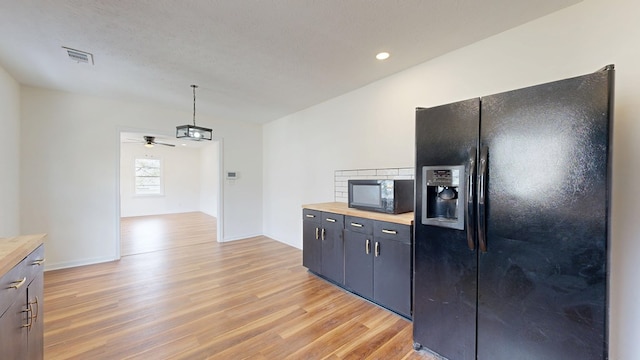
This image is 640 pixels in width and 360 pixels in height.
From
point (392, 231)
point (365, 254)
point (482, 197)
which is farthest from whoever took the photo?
point (365, 254)

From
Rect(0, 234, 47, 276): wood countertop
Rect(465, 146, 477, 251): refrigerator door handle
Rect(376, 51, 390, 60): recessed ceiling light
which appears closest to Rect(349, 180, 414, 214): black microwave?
Rect(465, 146, 477, 251): refrigerator door handle

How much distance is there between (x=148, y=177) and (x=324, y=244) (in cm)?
832

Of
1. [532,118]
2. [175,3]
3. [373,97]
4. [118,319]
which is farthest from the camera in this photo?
[373,97]

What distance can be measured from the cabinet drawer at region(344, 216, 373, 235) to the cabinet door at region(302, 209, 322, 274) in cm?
49

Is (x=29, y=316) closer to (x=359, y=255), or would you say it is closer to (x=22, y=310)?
(x=22, y=310)

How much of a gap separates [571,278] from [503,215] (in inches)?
16.2

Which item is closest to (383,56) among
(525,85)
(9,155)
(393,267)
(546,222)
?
(525,85)

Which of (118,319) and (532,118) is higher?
(532,118)

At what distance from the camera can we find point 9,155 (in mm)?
3010

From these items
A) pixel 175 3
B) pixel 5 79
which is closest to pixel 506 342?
pixel 175 3

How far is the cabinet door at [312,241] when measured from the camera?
317 centimetres

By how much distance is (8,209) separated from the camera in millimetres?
2971

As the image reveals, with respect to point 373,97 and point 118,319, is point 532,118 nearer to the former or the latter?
point 373,97

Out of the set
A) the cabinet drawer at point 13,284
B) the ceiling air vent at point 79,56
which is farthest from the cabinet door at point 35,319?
the ceiling air vent at point 79,56
